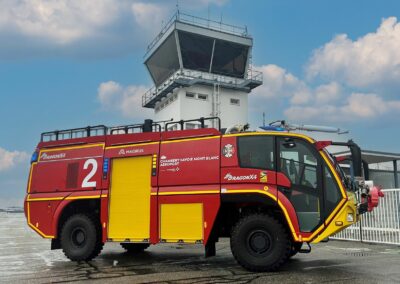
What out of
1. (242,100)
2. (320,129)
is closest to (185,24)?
(242,100)

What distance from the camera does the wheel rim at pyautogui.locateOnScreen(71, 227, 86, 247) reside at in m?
10.3

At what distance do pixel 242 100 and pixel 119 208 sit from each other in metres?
36.6

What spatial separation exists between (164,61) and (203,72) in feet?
16.5

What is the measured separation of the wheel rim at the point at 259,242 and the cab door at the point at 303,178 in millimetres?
668

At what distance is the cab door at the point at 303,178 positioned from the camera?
801cm

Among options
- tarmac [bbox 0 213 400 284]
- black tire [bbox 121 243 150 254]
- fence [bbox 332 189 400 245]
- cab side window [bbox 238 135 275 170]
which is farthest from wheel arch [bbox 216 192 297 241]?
fence [bbox 332 189 400 245]

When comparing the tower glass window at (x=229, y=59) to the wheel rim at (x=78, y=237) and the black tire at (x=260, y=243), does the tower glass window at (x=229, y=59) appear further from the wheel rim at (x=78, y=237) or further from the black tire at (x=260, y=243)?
the black tire at (x=260, y=243)

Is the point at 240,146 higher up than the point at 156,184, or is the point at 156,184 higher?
the point at 240,146

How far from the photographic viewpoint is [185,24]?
41719 mm

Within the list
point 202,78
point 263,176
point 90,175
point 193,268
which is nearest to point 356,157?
point 263,176

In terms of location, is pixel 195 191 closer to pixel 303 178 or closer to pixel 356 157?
pixel 303 178

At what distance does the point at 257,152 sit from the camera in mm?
8531

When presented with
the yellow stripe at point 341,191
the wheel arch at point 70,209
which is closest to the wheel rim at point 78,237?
the wheel arch at point 70,209

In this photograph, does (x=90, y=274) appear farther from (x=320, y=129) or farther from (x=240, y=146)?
(x=320, y=129)
